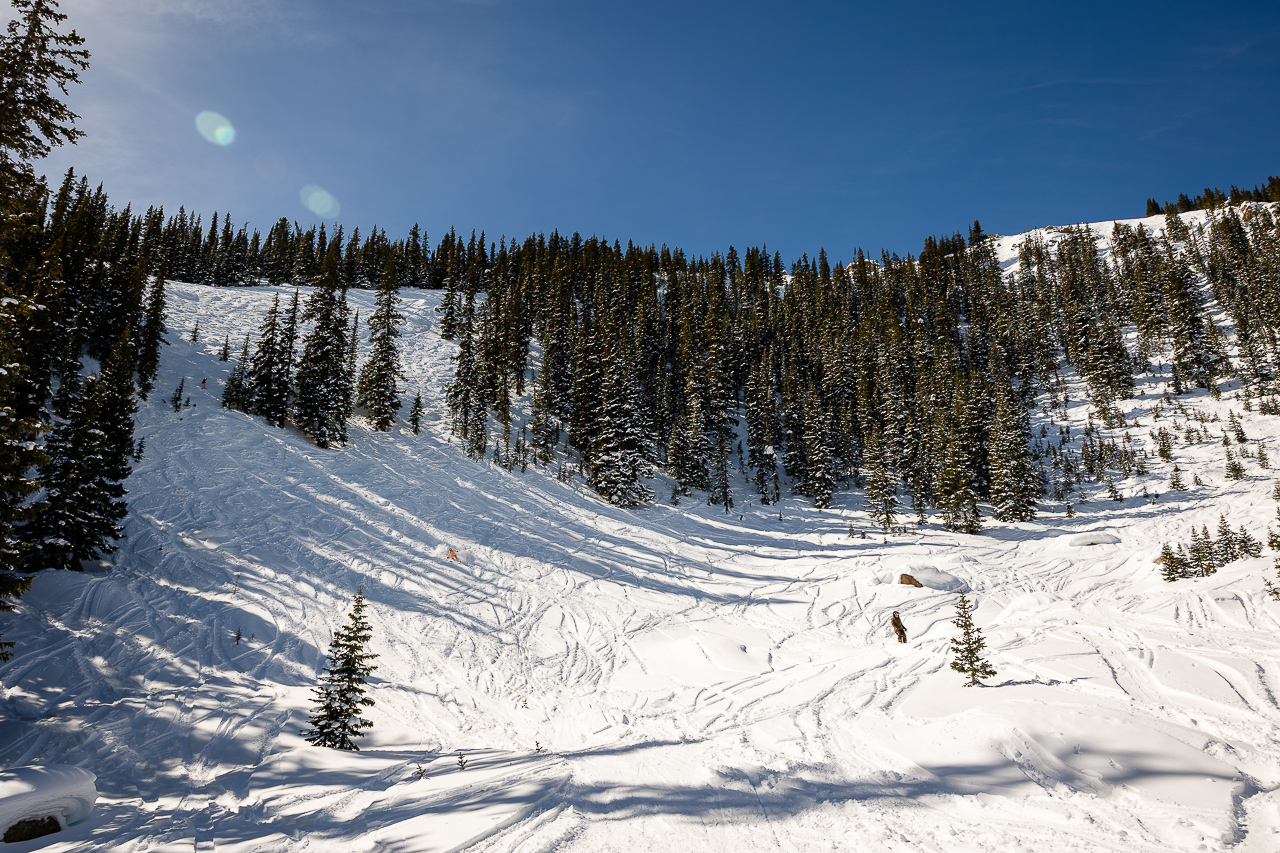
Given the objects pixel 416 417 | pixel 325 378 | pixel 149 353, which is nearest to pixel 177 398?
pixel 149 353

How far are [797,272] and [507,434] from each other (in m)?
96.5

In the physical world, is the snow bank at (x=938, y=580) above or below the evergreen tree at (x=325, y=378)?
below

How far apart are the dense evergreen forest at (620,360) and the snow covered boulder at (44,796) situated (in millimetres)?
5894

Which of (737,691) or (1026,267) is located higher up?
(1026,267)

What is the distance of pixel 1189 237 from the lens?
103m

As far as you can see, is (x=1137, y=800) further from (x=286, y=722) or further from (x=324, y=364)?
(x=324, y=364)

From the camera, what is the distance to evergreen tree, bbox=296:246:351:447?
36938mm

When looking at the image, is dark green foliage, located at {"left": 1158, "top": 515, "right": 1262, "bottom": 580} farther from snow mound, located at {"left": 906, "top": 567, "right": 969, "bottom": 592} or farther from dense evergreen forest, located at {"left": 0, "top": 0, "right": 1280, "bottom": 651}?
dense evergreen forest, located at {"left": 0, "top": 0, "right": 1280, "bottom": 651}

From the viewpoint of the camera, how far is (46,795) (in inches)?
269

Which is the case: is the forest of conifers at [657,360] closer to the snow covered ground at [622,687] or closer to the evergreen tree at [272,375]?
the evergreen tree at [272,375]

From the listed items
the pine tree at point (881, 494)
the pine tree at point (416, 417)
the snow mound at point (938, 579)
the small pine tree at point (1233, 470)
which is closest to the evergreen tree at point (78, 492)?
the pine tree at point (416, 417)

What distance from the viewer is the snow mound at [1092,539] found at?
2718 cm

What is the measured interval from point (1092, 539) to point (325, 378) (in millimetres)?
50461

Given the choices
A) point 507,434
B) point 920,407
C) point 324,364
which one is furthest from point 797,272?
point 324,364
